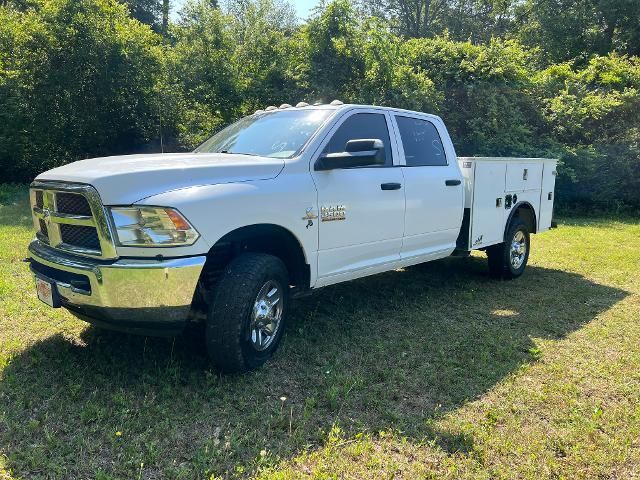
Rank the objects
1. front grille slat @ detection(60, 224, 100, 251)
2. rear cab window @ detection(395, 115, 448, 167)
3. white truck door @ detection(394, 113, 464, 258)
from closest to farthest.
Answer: front grille slat @ detection(60, 224, 100, 251) → white truck door @ detection(394, 113, 464, 258) → rear cab window @ detection(395, 115, 448, 167)

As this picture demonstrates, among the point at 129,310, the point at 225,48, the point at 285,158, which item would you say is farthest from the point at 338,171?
the point at 225,48

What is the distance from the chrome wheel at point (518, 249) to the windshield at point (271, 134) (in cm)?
362

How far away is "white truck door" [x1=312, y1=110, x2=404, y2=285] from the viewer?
4.25 meters

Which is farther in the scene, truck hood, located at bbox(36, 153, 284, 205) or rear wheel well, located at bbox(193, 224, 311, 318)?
rear wheel well, located at bbox(193, 224, 311, 318)

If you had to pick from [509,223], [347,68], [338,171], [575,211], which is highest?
[347,68]

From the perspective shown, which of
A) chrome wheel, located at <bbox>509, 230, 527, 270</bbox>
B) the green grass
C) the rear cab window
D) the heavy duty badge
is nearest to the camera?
the green grass

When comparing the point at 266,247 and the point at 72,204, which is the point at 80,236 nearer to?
the point at 72,204

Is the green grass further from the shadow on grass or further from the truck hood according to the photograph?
the truck hood

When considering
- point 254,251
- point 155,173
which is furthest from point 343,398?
point 155,173

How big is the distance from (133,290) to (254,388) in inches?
42.4

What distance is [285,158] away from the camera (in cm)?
413

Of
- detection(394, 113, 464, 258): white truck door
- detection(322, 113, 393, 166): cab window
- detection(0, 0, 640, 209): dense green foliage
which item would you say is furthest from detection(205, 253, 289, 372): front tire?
detection(0, 0, 640, 209): dense green foliage

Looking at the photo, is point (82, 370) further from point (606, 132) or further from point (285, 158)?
point (606, 132)

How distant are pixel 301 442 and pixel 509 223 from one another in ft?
15.6
